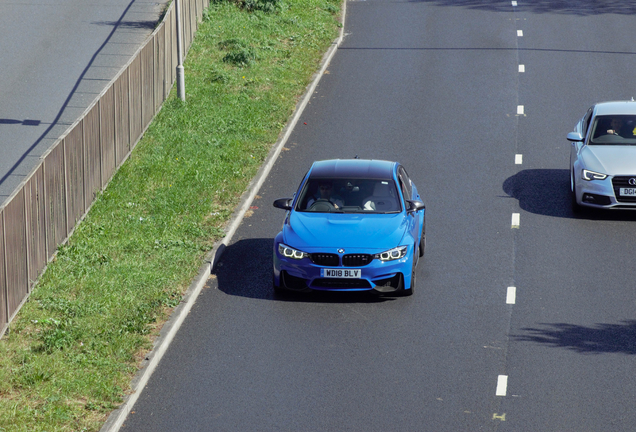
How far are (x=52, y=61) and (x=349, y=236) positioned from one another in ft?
48.1

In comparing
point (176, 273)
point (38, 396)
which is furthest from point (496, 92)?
point (38, 396)

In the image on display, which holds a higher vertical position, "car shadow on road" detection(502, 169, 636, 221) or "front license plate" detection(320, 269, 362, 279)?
"front license plate" detection(320, 269, 362, 279)

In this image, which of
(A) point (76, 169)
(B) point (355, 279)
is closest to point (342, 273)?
(B) point (355, 279)

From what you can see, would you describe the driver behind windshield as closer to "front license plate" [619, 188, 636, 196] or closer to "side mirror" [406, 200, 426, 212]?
"side mirror" [406, 200, 426, 212]

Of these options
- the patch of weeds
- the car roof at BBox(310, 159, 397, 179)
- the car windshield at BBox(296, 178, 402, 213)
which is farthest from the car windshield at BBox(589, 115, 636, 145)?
the patch of weeds

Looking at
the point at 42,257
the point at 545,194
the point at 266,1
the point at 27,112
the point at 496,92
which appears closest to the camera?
the point at 42,257

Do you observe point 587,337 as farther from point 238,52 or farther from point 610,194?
point 238,52

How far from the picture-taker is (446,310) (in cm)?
1205

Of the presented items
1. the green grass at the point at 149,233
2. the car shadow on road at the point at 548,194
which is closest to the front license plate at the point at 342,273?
the green grass at the point at 149,233

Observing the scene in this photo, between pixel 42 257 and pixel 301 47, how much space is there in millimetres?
15477

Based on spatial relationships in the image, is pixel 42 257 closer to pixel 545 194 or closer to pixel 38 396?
pixel 38 396

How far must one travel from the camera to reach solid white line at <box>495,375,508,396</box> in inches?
381

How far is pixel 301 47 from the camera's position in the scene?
2678cm

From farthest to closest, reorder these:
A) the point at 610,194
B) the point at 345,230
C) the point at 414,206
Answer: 1. the point at 610,194
2. the point at 414,206
3. the point at 345,230
